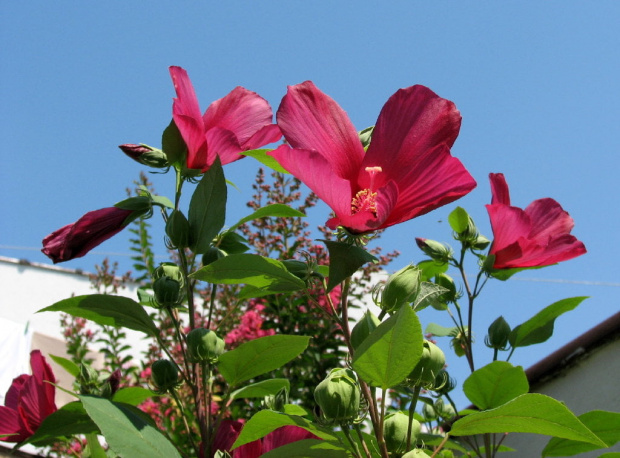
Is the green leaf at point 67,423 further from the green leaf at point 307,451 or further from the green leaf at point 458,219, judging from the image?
the green leaf at point 458,219

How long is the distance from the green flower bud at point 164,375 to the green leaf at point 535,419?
0.37 metres

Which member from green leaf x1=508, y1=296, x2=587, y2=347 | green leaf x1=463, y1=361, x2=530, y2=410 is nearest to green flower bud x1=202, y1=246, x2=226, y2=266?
green leaf x1=463, y1=361, x2=530, y2=410

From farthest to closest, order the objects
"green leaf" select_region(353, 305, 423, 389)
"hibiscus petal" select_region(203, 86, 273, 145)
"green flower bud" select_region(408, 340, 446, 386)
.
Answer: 1. "hibiscus petal" select_region(203, 86, 273, 145)
2. "green flower bud" select_region(408, 340, 446, 386)
3. "green leaf" select_region(353, 305, 423, 389)

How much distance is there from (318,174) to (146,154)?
0.29 m

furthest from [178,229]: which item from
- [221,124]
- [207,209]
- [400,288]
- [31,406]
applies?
[31,406]

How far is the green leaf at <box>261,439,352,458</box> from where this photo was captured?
0.57 meters

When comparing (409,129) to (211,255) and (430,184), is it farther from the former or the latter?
(211,255)

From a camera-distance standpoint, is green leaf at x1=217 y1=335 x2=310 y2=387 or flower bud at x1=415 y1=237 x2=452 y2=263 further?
flower bud at x1=415 y1=237 x2=452 y2=263

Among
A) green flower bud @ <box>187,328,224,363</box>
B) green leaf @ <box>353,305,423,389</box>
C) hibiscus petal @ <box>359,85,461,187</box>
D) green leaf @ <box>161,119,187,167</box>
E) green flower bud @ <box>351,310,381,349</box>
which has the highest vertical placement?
green leaf @ <box>161,119,187,167</box>

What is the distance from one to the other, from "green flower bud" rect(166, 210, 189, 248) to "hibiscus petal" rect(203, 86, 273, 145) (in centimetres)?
14

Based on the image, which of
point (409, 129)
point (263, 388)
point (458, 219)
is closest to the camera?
point (409, 129)

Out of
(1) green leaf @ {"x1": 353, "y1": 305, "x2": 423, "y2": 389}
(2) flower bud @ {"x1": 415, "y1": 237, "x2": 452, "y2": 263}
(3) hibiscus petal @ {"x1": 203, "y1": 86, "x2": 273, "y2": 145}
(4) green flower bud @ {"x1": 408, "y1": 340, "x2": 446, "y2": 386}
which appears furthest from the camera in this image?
(2) flower bud @ {"x1": 415, "y1": 237, "x2": 452, "y2": 263}

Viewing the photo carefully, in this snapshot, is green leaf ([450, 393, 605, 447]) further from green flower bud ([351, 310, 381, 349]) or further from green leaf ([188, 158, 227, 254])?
green leaf ([188, 158, 227, 254])

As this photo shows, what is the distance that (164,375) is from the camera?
76 centimetres
